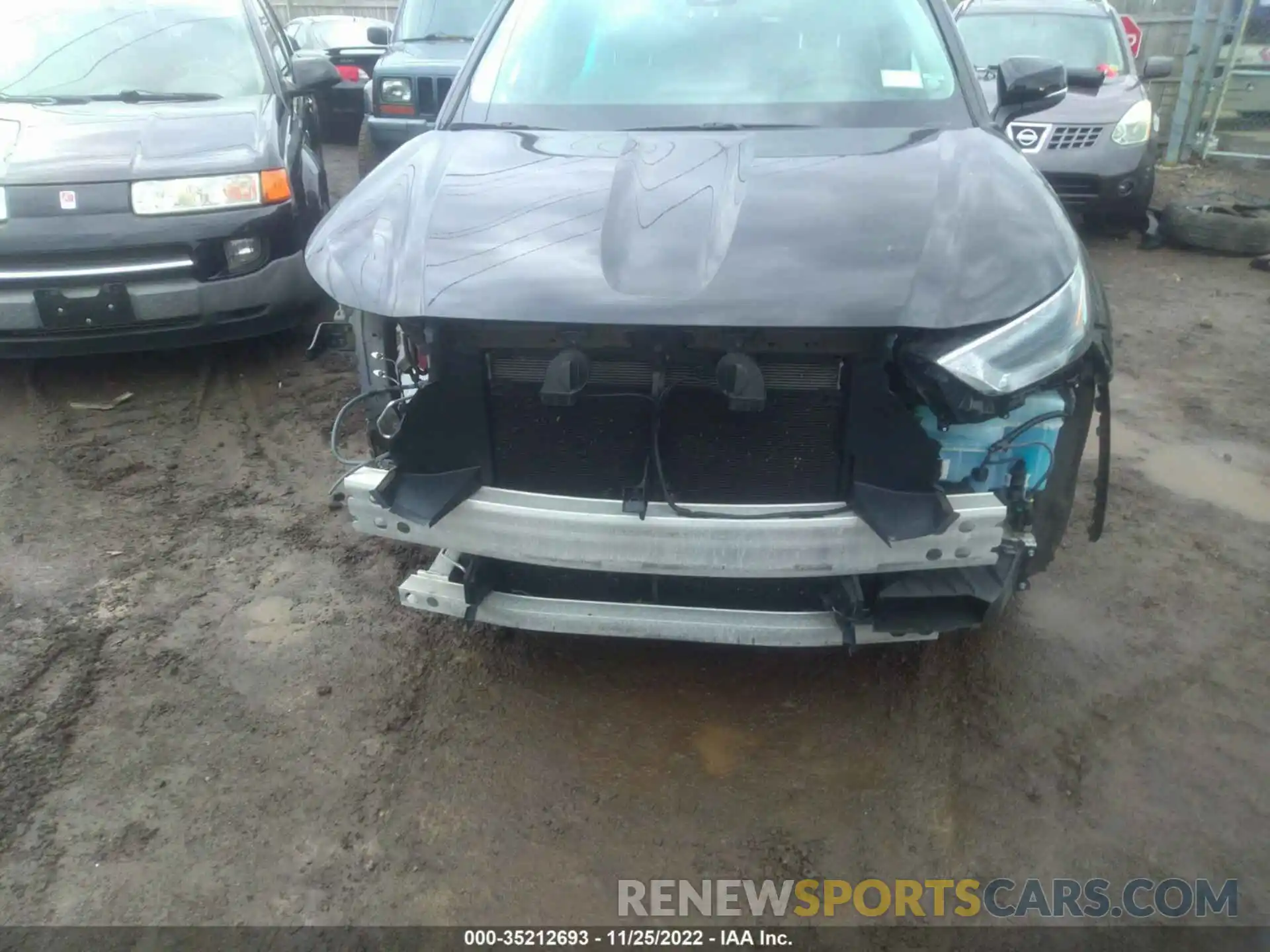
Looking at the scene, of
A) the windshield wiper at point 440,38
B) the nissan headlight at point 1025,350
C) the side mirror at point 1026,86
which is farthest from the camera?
the windshield wiper at point 440,38

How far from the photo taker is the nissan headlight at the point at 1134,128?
691cm

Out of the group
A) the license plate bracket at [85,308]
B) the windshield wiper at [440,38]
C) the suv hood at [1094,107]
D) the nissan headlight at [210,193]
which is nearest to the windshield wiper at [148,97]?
the nissan headlight at [210,193]

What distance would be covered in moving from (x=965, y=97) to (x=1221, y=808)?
6.98ft

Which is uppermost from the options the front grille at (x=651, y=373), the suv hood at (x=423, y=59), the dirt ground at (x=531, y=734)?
the suv hood at (x=423, y=59)

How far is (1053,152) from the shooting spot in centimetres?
701

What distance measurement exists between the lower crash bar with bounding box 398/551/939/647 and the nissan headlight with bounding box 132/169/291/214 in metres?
2.73

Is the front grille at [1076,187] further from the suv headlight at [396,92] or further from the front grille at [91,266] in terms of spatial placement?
the front grille at [91,266]

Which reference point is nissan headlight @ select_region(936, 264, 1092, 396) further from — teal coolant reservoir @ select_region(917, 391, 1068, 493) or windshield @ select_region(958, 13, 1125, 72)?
windshield @ select_region(958, 13, 1125, 72)

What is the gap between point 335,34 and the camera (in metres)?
11.9

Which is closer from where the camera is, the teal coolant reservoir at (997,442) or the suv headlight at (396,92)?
the teal coolant reservoir at (997,442)

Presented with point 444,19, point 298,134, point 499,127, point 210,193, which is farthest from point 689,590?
point 444,19

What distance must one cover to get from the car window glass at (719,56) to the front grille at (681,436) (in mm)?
1241

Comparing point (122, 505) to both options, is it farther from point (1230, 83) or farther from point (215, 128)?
point (1230, 83)

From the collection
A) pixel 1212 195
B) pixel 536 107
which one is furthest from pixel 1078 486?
pixel 1212 195
